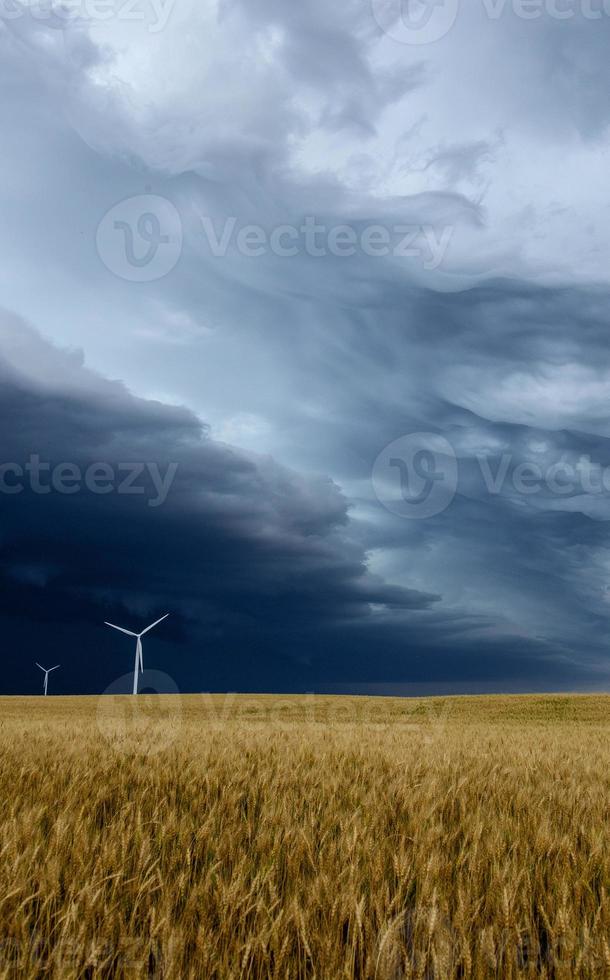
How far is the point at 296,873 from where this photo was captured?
3.46 meters

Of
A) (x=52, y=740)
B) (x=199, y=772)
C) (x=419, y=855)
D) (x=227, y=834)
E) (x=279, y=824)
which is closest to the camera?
(x=419, y=855)

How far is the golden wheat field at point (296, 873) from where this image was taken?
2527mm

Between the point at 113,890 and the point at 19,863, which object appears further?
the point at 19,863

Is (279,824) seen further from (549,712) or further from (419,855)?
(549,712)

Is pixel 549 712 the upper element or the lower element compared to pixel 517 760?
lower

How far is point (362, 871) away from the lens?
3455mm

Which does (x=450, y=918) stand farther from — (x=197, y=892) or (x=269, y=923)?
(x=197, y=892)

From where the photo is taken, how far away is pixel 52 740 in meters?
9.49

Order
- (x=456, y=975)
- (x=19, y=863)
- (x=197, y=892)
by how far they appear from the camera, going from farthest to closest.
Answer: (x=19, y=863)
(x=197, y=892)
(x=456, y=975)

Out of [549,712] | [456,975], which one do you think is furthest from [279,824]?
[549,712]

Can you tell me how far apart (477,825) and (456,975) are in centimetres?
164

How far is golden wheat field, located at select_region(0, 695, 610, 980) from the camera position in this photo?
2.53 m

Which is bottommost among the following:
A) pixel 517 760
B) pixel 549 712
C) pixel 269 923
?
pixel 549 712

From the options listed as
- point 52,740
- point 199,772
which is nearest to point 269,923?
point 199,772
